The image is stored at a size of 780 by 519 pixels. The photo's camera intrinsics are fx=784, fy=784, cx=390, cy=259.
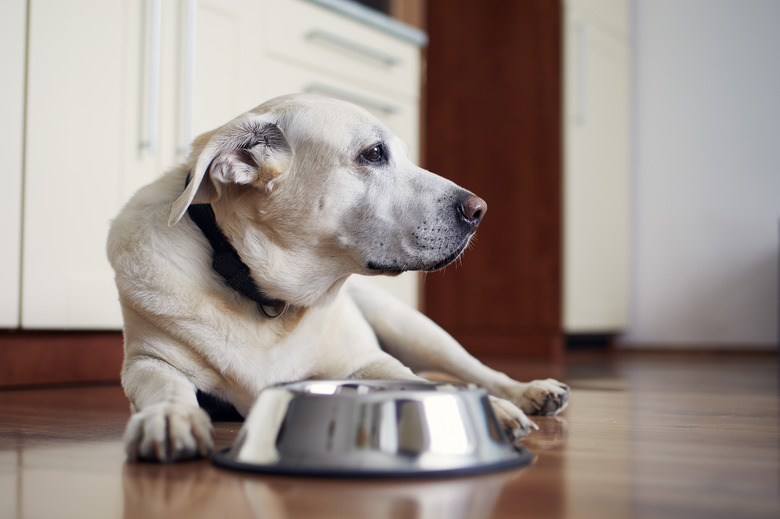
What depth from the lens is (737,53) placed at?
15.5 ft

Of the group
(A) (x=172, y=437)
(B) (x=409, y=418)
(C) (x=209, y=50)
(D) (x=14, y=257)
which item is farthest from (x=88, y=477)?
(C) (x=209, y=50)

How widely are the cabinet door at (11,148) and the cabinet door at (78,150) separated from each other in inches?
0.9

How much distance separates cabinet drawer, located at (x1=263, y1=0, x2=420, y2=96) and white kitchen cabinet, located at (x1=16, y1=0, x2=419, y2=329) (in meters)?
0.02

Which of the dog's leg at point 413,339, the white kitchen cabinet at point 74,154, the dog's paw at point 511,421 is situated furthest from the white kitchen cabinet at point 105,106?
the dog's paw at point 511,421

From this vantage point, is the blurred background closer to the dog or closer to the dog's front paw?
the dog

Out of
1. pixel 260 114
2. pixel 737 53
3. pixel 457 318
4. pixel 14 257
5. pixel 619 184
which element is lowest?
pixel 457 318

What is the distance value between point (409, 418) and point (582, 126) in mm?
3824

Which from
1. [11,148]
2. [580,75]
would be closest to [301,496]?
[11,148]

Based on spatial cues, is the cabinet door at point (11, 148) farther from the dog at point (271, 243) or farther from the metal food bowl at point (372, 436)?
the metal food bowl at point (372, 436)

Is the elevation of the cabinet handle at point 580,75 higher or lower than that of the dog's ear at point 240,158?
higher

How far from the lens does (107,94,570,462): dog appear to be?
1.33 m

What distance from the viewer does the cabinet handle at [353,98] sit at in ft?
8.73

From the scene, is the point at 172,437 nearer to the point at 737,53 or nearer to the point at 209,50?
the point at 209,50

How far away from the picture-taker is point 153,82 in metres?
2.27
